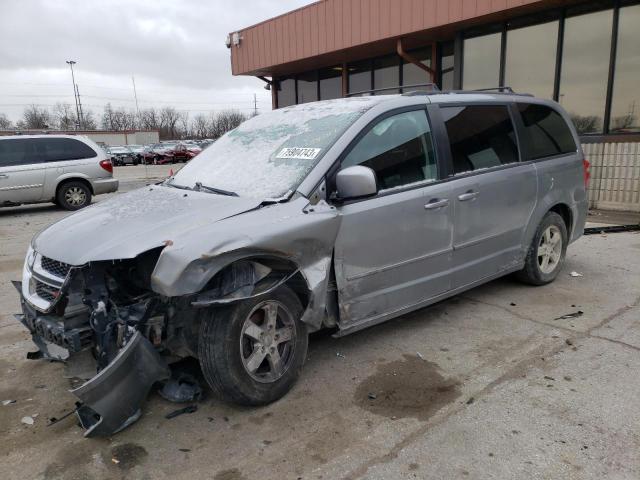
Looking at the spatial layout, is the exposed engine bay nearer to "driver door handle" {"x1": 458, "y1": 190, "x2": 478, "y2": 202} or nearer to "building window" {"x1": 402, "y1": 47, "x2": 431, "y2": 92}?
"driver door handle" {"x1": 458, "y1": 190, "x2": 478, "y2": 202}

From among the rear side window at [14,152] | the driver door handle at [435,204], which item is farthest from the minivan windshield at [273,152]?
the rear side window at [14,152]

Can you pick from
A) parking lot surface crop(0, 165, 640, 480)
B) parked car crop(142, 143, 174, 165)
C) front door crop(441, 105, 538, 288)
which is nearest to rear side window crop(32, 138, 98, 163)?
parking lot surface crop(0, 165, 640, 480)

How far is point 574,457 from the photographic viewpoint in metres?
2.47

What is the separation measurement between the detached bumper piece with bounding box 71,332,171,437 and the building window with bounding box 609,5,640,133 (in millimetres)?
9690

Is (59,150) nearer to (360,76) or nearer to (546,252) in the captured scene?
(360,76)

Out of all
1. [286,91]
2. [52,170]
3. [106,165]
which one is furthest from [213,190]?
[286,91]

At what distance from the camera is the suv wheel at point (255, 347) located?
2.79 m

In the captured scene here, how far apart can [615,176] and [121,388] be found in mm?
9708

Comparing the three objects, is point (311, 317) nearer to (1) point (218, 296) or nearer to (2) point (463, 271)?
(1) point (218, 296)

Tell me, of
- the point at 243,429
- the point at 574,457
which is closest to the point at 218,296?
the point at 243,429

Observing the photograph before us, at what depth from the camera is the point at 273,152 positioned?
3643 mm

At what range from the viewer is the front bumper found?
11.9 metres

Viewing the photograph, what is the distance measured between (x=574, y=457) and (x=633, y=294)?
298cm

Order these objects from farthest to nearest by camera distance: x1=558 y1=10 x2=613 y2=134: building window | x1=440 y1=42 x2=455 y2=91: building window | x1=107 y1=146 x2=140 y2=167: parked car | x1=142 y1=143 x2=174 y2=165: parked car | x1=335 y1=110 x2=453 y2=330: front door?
x1=107 y1=146 x2=140 y2=167: parked car → x1=142 y1=143 x2=174 y2=165: parked car → x1=440 y1=42 x2=455 y2=91: building window → x1=558 y1=10 x2=613 y2=134: building window → x1=335 y1=110 x2=453 y2=330: front door
